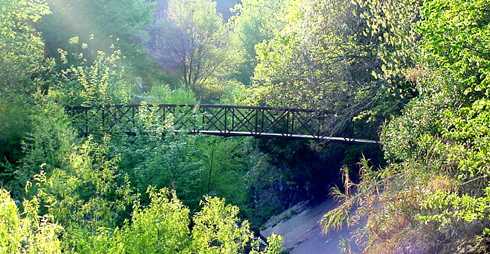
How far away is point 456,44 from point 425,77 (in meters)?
5.03

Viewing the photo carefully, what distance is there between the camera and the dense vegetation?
912cm

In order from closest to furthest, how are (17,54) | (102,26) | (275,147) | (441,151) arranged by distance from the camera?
(441,151) → (17,54) → (275,147) → (102,26)

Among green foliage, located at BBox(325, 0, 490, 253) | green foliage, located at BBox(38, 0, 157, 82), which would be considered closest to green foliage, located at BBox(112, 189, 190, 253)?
green foliage, located at BBox(325, 0, 490, 253)

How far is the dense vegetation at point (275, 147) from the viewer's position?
912cm

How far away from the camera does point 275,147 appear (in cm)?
2317

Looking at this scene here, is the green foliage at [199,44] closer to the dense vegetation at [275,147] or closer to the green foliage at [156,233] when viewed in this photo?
the dense vegetation at [275,147]

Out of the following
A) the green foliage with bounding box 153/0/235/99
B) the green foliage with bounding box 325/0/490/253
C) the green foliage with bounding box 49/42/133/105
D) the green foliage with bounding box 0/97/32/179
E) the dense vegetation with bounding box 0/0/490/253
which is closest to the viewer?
the green foliage with bounding box 325/0/490/253

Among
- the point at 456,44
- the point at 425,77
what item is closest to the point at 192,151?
the point at 425,77

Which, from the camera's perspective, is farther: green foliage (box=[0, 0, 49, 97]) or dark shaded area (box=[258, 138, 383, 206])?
dark shaded area (box=[258, 138, 383, 206])

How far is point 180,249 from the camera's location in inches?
393

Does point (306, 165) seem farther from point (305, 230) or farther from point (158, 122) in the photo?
point (158, 122)

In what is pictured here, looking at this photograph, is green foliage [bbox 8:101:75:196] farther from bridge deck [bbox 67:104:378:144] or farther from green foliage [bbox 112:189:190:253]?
green foliage [bbox 112:189:190:253]

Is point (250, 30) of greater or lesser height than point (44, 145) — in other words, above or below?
above

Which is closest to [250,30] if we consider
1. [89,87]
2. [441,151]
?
[89,87]
